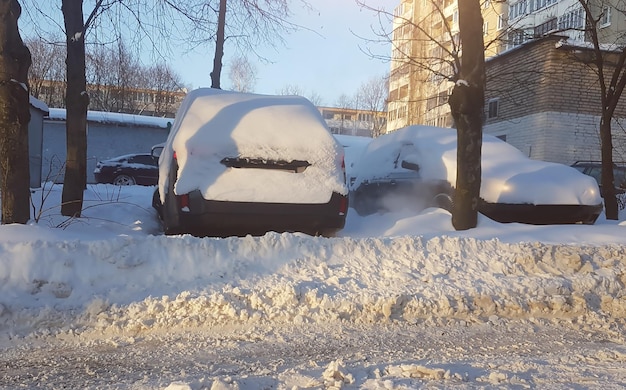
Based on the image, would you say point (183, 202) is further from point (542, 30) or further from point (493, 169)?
point (542, 30)

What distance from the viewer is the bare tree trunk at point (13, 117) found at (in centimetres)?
523

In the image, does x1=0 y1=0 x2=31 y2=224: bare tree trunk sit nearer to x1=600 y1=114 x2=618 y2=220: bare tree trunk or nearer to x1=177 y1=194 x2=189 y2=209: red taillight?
x1=177 y1=194 x2=189 y2=209: red taillight

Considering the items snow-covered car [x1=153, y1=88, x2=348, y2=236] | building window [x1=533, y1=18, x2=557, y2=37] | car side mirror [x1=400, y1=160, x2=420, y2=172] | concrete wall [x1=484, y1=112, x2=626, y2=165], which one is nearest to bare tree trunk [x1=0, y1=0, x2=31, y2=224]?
snow-covered car [x1=153, y1=88, x2=348, y2=236]

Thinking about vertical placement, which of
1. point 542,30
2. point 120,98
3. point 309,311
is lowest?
point 309,311

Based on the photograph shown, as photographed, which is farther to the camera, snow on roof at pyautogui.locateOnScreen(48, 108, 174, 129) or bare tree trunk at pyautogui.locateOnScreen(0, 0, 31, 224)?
snow on roof at pyautogui.locateOnScreen(48, 108, 174, 129)

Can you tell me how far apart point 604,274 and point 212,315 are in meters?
3.83

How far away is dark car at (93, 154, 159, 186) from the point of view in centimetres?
1991

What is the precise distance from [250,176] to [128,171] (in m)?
15.8

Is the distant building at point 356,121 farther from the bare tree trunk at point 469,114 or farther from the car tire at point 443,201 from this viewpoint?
the bare tree trunk at point 469,114

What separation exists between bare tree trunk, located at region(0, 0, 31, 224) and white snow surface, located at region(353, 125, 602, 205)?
544 cm

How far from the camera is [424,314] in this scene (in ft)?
14.7

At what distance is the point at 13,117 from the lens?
5.25 metres

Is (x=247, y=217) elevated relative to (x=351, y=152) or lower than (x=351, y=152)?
lower

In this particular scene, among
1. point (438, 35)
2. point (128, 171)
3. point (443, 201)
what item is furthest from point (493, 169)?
point (128, 171)
